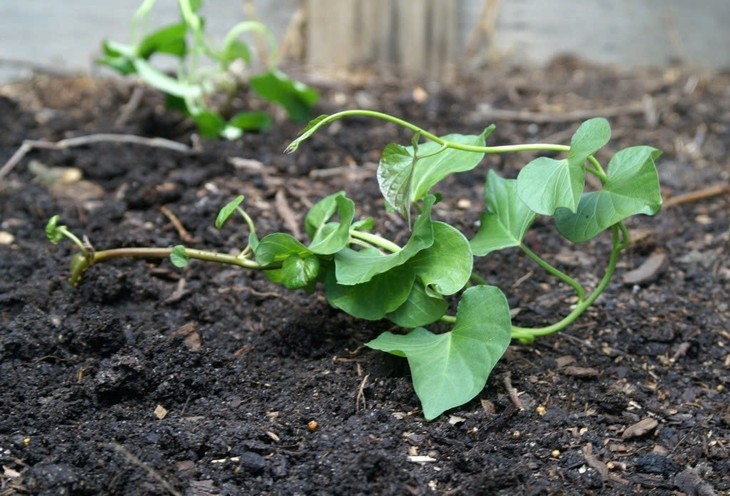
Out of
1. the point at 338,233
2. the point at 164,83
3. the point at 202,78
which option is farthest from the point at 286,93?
the point at 338,233

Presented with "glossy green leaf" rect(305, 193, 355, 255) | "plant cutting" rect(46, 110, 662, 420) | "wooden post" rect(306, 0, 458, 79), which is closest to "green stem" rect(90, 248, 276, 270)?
"plant cutting" rect(46, 110, 662, 420)

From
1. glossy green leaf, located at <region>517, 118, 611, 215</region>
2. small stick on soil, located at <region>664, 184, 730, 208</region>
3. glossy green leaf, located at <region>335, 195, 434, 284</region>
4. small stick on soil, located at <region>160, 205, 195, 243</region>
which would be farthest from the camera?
small stick on soil, located at <region>664, 184, 730, 208</region>

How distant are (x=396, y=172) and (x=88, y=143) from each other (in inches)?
67.5

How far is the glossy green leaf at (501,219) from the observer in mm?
1827

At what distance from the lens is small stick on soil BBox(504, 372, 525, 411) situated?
67.2 inches

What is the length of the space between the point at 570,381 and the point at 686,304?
0.53 metres

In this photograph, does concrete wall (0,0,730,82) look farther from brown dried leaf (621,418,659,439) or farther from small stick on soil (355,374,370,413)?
brown dried leaf (621,418,659,439)

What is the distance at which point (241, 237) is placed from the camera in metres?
2.39

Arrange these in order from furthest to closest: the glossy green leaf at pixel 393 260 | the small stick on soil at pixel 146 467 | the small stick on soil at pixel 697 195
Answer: the small stick on soil at pixel 697 195 → the glossy green leaf at pixel 393 260 → the small stick on soil at pixel 146 467

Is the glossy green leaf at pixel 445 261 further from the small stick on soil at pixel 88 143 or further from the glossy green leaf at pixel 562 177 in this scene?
the small stick on soil at pixel 88 143

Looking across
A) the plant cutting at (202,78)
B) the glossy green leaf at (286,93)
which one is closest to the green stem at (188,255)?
the plant cutting at (202,78)

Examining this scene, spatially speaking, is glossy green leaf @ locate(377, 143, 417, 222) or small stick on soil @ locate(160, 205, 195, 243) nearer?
glossy green leaf @ locate(377, 143, 417, 222)

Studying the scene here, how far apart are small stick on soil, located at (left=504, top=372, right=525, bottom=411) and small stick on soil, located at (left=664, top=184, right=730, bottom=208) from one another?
4.13 feet

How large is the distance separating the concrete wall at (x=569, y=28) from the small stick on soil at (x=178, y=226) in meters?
1.75
